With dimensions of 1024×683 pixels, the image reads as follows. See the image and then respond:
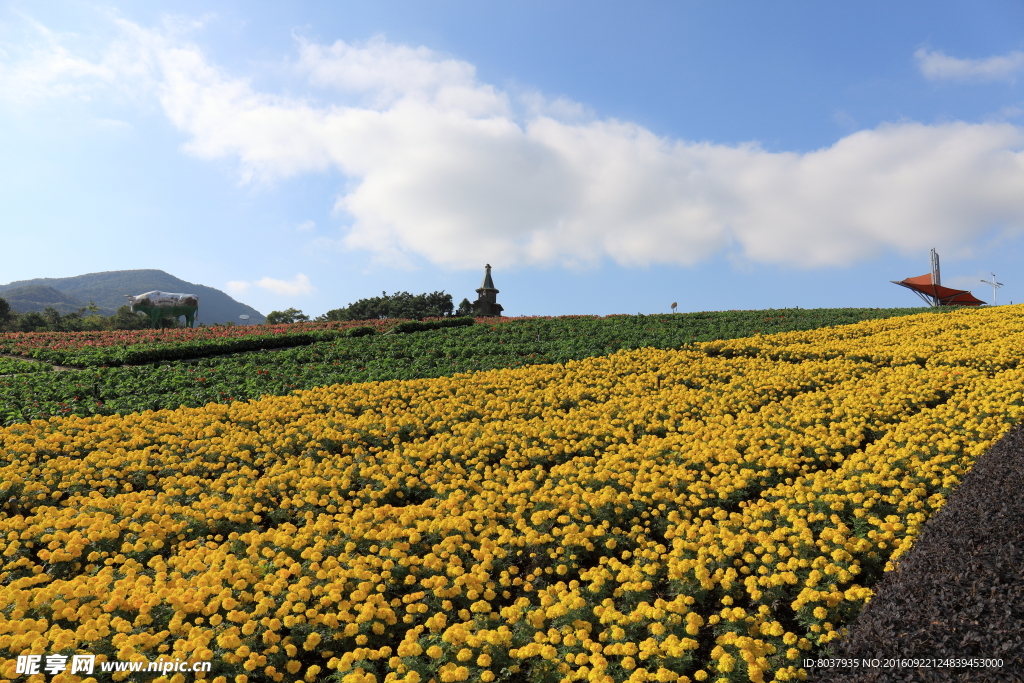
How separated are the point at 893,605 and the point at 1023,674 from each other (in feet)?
2.27

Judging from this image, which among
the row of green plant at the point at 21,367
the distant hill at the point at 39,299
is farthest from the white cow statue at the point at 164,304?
the distant hill at the point at 39,299

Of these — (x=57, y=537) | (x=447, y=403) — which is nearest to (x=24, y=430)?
(x=57, y=537)

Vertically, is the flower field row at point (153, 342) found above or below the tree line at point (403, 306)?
below

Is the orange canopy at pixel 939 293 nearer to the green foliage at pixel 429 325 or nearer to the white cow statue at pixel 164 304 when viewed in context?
the green foliage at pixel 429 325

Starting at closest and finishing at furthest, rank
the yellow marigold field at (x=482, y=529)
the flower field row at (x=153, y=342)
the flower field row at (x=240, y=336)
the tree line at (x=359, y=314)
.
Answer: the yellow marigold field at (x=482, y=529), the flower field row at (x=153, y=342), the flower field row at (x=240, y=336), the tree line at (x=359, y=314)

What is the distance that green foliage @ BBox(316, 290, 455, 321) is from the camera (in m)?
56.0

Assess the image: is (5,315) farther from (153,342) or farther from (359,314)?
(153,342)

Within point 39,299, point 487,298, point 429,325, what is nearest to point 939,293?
point 487,298

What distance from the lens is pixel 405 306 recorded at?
185 ft

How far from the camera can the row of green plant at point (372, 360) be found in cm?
1268

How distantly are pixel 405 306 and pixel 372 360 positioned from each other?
39788mm

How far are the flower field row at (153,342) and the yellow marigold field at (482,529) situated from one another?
33.6 feet

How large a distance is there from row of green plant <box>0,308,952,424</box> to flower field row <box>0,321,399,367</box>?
1750 mm

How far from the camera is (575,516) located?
5.94 metres
